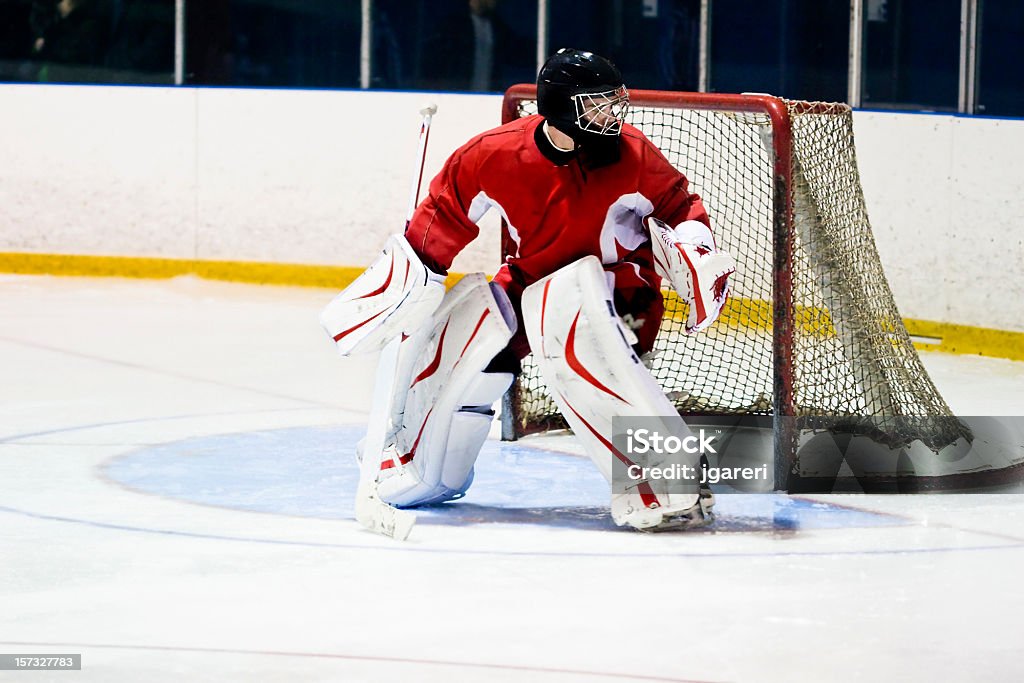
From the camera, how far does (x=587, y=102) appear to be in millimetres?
3529

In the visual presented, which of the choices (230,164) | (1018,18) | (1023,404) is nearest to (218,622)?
(1023,404)

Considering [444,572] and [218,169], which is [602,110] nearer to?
[444,572]

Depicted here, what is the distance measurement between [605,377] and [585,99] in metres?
0.54

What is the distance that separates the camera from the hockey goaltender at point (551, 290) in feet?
11.7

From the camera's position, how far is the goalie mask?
3.53 metres

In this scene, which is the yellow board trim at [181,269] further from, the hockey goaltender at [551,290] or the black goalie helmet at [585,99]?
the black goalie helmet at [585,99]

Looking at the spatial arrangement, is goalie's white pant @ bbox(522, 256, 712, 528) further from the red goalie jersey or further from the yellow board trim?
the yellow board trim

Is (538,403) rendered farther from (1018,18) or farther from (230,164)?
(230,164)

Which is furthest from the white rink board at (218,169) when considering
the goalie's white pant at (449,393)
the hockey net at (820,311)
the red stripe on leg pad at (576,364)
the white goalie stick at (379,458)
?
the red stripe on leg pad at (576,364)

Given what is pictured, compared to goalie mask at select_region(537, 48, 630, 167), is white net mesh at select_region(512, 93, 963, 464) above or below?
below

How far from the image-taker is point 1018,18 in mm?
6480

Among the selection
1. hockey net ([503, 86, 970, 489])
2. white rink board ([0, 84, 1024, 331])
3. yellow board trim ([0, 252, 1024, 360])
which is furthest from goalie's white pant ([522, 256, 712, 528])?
white rink board ([0, 84, 1024, 331])

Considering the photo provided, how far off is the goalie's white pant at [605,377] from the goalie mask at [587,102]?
0.75 ft

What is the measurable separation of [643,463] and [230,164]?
499cm
